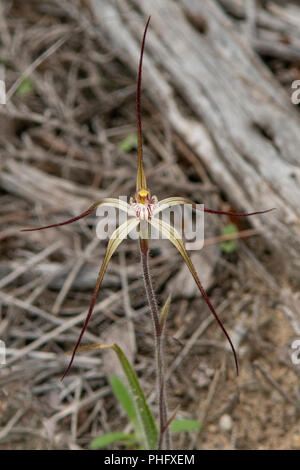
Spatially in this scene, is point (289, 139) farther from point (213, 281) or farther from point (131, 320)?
point (131, 320)

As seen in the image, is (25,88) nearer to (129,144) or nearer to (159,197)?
(129,144)

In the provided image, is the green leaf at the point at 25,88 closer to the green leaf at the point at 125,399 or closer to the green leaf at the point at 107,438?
the green leaf at the point at 125,399

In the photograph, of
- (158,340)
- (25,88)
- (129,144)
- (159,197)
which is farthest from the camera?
(25,88)

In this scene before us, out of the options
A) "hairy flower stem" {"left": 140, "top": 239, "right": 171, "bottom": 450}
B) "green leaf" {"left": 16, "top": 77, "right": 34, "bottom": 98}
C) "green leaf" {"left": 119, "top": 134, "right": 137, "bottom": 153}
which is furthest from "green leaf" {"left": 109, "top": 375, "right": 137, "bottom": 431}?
"green leaf" {"left": 16, "top": 77, "right": 34, "bottom": 98}

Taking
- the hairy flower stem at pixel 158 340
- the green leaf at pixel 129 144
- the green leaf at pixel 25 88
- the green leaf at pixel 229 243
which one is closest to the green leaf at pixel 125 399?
the hairy flower stem at pixel 158 340

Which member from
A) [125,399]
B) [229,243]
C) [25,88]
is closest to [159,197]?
[229,243]
